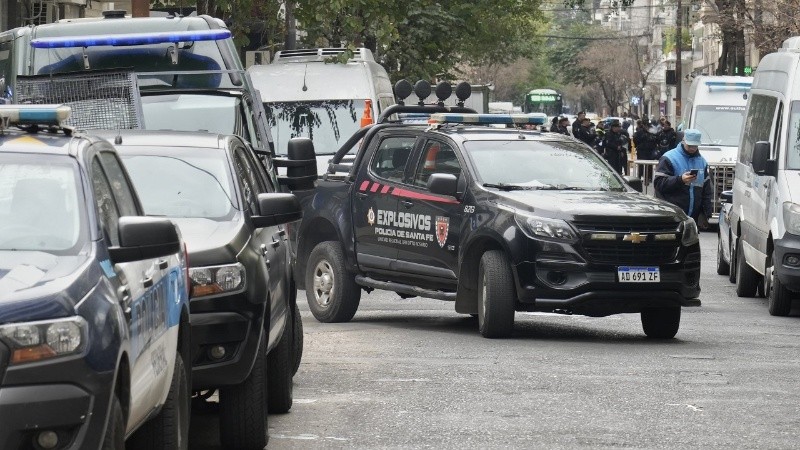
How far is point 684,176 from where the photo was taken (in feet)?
66.4

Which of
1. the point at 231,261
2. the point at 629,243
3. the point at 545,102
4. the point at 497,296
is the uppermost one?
the point at 231,261

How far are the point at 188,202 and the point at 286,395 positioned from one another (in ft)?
4.10

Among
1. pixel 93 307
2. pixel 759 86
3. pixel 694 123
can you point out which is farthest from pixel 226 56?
pixel 694 123

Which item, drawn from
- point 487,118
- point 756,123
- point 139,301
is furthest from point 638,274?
point 139,301

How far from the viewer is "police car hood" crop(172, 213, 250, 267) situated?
8.95 metres

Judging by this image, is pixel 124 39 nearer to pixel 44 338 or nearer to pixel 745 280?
pixel 745 280

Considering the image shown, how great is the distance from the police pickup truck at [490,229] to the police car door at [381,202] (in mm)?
12

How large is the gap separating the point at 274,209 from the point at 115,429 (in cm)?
371

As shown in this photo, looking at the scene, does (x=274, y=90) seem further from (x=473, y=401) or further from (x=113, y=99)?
(x=473, y=401)

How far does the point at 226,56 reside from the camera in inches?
673

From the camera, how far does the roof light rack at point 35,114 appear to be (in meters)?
6.84

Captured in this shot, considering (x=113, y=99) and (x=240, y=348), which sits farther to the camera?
(x=113, y=99)

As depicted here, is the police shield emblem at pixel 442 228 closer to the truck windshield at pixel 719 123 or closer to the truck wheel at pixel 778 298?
the truck wheel at pixel 778 298

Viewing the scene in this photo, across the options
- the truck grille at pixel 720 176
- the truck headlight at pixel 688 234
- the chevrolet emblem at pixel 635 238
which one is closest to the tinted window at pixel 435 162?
the chevrolet emblem at pixel 635 238
